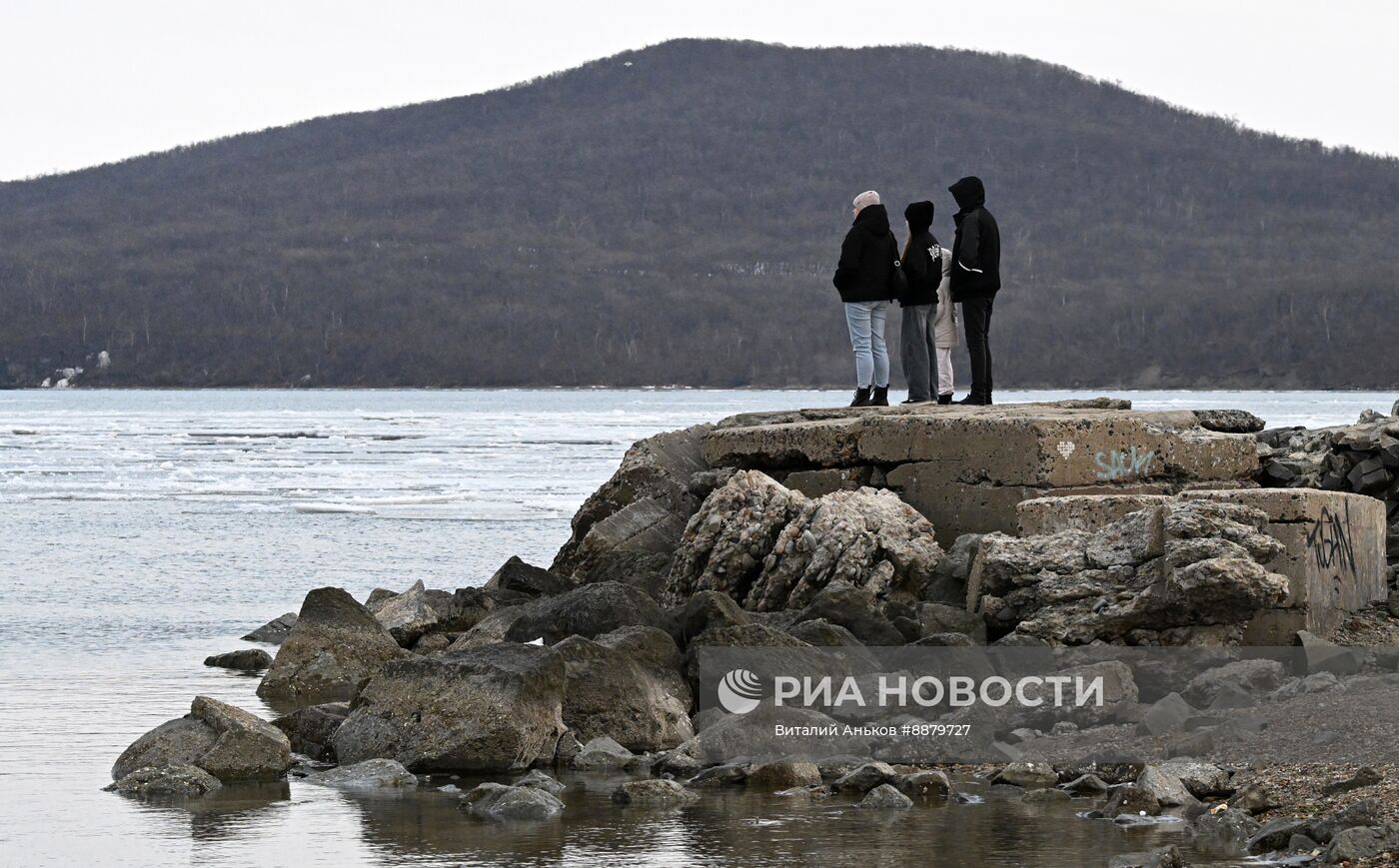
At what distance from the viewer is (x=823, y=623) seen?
10023 millimetres

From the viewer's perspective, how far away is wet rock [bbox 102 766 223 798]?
8375mm

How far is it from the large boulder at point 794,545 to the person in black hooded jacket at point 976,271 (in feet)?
6.31

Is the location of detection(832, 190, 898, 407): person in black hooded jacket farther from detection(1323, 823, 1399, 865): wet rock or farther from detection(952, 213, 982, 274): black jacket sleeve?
detection(1323, 823, 1399, 865): wet rock

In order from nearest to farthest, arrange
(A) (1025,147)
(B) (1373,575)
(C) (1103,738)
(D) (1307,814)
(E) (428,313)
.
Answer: (D) (1307,814) → (C) (1103,738) → (B) (1373,575) → (E) (428,313) → (A) (1025,147)

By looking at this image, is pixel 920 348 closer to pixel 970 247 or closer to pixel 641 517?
pixel 970 247

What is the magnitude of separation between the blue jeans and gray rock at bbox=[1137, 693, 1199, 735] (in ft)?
18.1

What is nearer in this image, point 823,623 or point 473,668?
point 473,668

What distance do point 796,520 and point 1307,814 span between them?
17.0 ft

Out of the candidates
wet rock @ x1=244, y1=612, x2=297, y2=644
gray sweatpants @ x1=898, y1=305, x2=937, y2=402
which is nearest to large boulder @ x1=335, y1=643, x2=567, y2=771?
wet rock @ x1=244, y1=612, x2=297, y2=644

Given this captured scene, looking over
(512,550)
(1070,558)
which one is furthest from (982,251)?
(512,550)

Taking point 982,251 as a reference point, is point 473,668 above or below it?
below

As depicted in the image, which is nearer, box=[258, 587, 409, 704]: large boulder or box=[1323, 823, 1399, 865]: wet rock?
box=[1323, 823, 1399, 865]: wet rock

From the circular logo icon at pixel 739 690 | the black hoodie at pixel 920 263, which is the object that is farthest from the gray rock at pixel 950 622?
the black hoodie at pixel 920 263

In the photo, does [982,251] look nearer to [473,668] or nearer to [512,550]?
[473,668]
